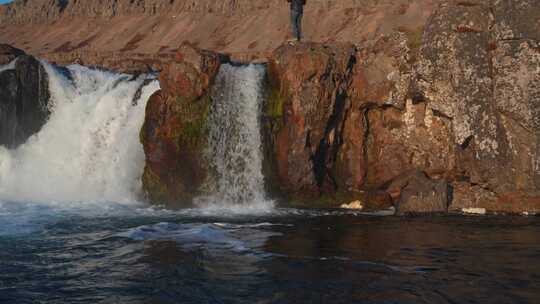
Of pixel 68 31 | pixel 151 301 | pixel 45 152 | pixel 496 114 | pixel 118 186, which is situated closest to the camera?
pixel 151 301

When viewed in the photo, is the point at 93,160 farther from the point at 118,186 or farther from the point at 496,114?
the point at 496,114

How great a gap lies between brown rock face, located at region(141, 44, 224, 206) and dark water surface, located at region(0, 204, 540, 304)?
4.76 metres

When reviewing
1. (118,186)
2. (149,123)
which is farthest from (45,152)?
(149,123)

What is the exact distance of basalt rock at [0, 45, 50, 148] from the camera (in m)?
26.7

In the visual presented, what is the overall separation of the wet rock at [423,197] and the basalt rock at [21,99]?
1715cm

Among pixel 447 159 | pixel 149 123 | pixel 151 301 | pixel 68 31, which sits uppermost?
pixel 68 31

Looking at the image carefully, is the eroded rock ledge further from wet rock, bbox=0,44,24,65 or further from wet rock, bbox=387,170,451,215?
wet rock, bbox=0,44,24,65

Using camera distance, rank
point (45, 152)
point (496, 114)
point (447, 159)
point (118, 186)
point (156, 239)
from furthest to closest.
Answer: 1. point (45, 152)
2. point (118, 186)
3. point (447, 159)
4. point (496, 114)
5. point (156, 239)

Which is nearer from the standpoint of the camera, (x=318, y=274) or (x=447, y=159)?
(x=318, y=274)

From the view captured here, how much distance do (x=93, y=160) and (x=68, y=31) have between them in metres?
120

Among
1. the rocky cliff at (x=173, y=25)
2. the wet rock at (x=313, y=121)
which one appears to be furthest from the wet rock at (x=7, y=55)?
the rocky cliff at (x=173, y=25)

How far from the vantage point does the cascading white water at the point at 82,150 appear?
994 inches

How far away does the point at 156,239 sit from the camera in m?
14.8

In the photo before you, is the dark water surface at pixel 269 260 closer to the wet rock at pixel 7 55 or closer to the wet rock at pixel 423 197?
the wet rock at pixel 423 197
